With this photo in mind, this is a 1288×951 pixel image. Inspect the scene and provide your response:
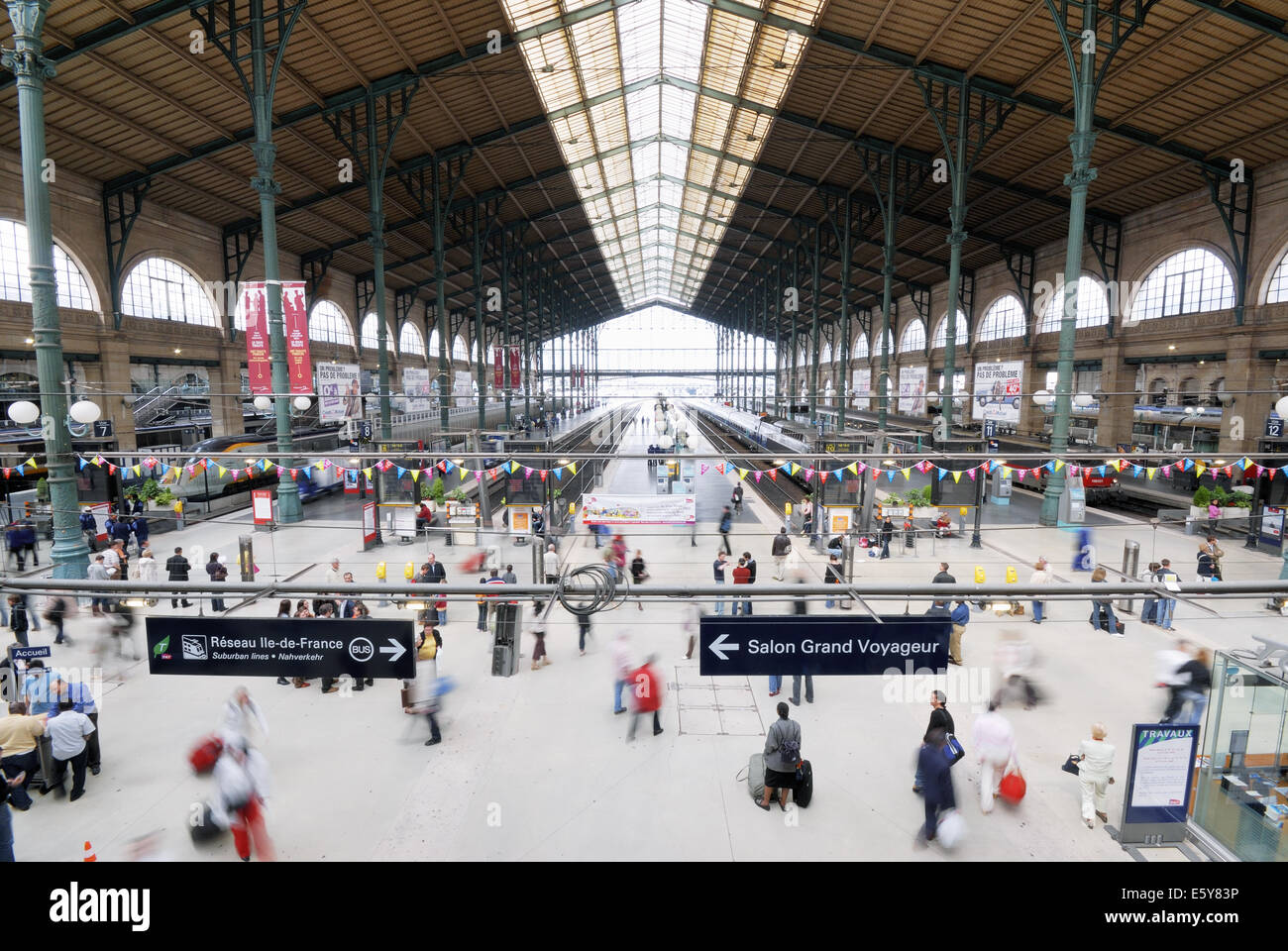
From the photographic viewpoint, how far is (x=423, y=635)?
9391 mm

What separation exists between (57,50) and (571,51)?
15129mm

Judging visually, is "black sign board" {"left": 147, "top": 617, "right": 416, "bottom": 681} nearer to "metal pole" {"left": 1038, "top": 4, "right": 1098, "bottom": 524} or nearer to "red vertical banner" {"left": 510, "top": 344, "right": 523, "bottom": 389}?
"metal pole" {"left": 1038, "top": 4, "right": 1098, "bottom": 524}

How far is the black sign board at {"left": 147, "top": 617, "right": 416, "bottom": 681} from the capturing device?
549cm

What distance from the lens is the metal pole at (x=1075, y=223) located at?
16.8 meters

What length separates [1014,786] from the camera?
7289mm

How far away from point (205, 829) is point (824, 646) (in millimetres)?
6451

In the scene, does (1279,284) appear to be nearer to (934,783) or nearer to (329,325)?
(934,783)

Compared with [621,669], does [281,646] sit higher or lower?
higher

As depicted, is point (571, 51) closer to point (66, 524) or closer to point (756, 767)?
point (66, 524)

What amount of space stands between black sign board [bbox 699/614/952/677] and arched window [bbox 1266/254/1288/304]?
27219 mm

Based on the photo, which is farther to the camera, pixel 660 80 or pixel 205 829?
pixel 660 80

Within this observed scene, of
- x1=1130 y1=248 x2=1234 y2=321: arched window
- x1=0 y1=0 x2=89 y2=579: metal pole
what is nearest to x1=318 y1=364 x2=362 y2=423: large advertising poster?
x1=0 y1=0 x2=89 y2=579: metal pole

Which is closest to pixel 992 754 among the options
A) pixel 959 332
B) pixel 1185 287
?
pixel 1185 287
